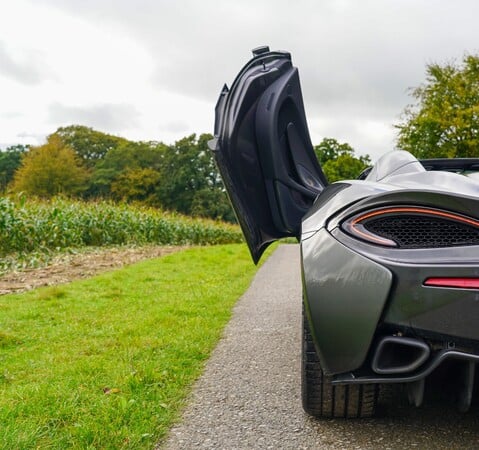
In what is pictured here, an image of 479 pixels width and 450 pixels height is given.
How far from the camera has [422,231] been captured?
151 centimetres

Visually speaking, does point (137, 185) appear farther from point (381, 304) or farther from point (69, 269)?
point (381, 304)

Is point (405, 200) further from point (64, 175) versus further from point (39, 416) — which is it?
point (64, 175)

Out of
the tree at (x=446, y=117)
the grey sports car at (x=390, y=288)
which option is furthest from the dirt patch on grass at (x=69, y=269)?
the tree at (x=446, y=117)

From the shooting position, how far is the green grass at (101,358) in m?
1.86

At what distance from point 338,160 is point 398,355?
45.7 meters

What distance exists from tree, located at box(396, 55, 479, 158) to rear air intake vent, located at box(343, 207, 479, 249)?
90.9 ft

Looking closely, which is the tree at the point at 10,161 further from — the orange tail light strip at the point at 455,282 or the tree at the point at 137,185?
the orange tail light strip at the point at 455,282

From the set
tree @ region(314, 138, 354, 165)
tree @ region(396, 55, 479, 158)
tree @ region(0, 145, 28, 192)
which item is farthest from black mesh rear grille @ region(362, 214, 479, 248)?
tree @ region(0, 145, 28, 192)

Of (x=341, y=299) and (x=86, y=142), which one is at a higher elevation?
(x=86, y=142)

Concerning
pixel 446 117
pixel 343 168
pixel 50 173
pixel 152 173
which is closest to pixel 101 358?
pixel 446 117

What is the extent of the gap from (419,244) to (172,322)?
8.39ft

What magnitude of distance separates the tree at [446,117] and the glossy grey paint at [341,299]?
91.1 feet

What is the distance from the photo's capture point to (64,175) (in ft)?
153

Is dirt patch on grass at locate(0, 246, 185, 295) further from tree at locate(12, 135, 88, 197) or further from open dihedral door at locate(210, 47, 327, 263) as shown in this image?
tree at locate(12, 135, 88, 197)
